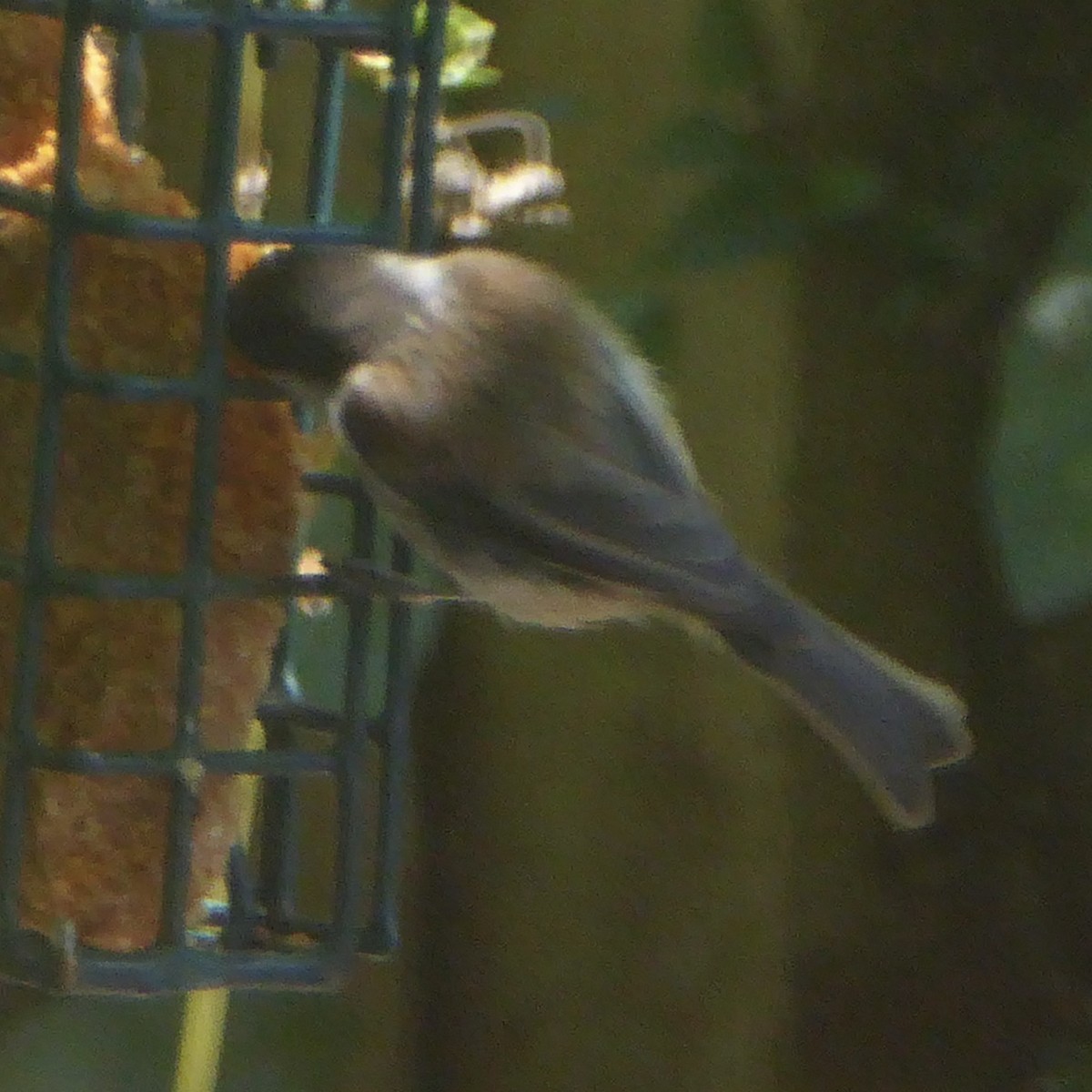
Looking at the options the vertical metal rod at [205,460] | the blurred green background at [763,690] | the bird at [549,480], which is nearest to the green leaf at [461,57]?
the bird at [549,480]

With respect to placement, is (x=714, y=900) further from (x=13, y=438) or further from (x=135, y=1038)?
(x=13, y=438)

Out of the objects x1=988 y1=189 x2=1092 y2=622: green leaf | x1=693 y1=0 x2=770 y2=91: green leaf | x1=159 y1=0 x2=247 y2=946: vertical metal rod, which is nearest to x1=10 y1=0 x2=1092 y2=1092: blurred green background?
x1=693 y1=0 x2=770 y2=91: green leaf

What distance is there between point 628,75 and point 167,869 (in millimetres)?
1430

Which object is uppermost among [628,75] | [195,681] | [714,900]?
[628,75]

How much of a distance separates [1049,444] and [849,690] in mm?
315

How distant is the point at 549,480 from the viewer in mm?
1609

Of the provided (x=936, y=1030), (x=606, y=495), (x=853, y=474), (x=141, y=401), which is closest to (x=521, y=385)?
(x=606, y=495)

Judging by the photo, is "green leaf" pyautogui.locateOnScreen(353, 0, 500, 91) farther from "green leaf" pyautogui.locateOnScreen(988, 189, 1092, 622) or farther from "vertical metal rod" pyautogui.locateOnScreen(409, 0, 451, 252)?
"green leaf" pyautogui.locateOnScreen(988, 189, 1092, 622)

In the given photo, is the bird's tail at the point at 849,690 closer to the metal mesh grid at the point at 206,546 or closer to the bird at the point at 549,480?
the bird at the point at 549,480

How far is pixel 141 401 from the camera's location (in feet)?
4.49

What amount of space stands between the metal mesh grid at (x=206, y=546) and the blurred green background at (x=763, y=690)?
30.1 inches

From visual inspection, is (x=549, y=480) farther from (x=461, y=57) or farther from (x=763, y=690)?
(x=763, y=690)

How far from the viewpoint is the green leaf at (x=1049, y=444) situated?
177 cm

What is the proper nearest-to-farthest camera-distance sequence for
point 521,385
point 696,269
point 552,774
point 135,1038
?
point 521,385 < point 696,269 < point 135,1038 < point 552,774
